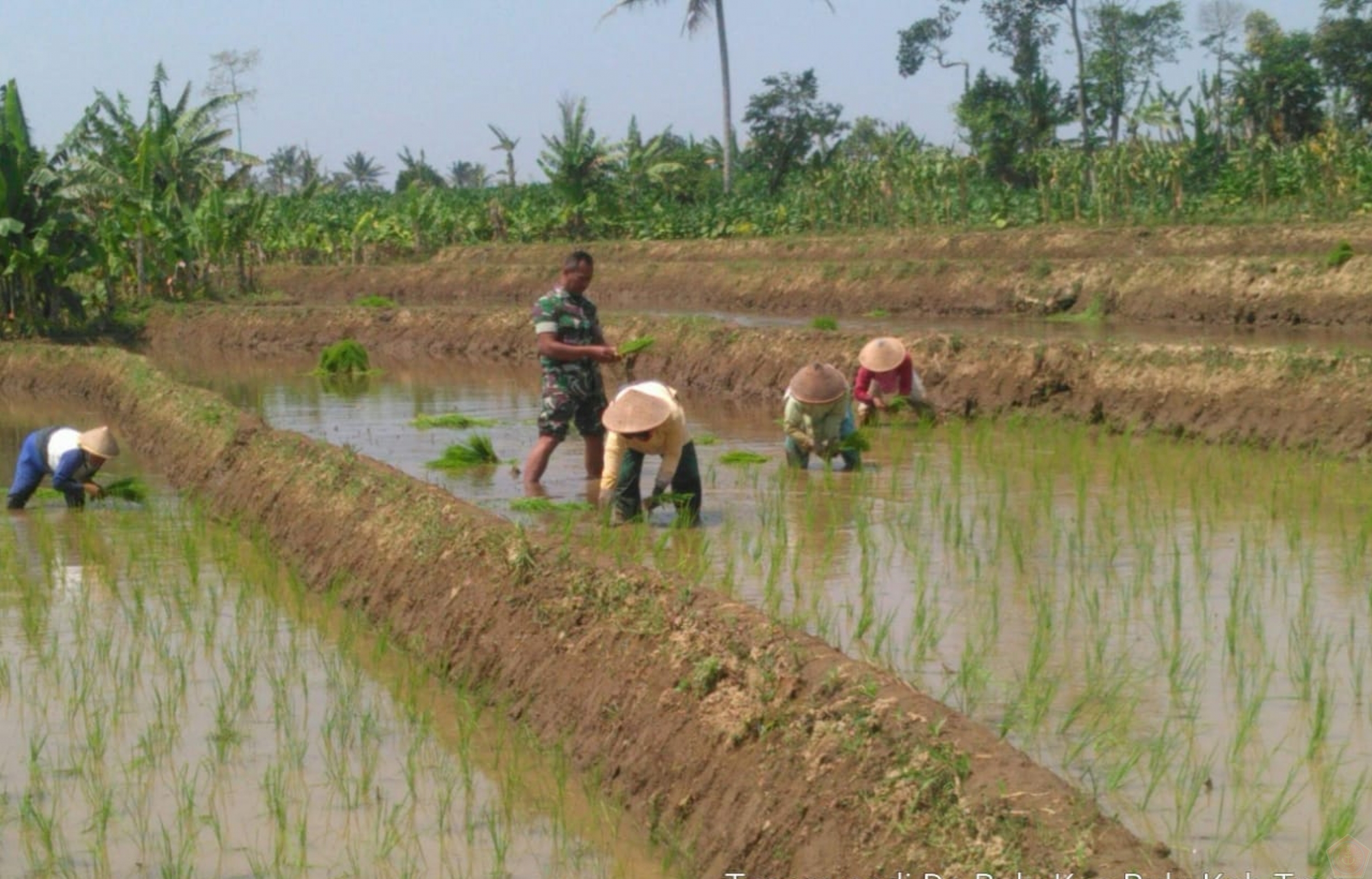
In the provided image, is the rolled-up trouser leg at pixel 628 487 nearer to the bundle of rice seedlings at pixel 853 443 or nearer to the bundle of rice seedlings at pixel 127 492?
the bundle of rice seedlings at pixel 853 443

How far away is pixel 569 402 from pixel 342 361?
8.44 meters

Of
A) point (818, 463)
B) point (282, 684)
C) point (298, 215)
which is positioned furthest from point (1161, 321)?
point (298, 215)

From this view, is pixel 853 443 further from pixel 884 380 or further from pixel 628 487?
pixel 884 380

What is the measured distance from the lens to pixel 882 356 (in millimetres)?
9992

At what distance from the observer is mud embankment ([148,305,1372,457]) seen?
899 centimetres

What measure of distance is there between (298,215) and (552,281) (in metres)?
7.78

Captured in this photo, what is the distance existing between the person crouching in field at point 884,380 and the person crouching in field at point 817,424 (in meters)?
1.27

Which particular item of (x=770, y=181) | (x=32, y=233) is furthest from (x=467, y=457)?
(x=770, y=181)

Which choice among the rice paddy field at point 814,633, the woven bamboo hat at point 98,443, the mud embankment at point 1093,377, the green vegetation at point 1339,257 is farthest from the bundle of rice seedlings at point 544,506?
the green vegetation at point 1339,257

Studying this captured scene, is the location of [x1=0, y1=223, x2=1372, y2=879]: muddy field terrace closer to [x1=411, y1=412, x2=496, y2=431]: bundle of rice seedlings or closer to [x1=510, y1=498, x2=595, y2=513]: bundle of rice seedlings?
[x1=510, y1=498, x2=595, y2=513]: bundle of rice seedlings

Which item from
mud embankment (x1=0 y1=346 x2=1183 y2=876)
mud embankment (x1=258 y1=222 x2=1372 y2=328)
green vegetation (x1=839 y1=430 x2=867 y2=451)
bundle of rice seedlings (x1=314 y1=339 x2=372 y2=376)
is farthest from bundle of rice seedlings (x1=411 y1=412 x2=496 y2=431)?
mud embankment (x1=258 y1=222 x2=1372 y2=328)

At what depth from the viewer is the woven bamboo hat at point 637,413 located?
675cm

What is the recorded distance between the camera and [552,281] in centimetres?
2559

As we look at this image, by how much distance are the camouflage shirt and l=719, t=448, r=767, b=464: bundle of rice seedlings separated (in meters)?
1.47
